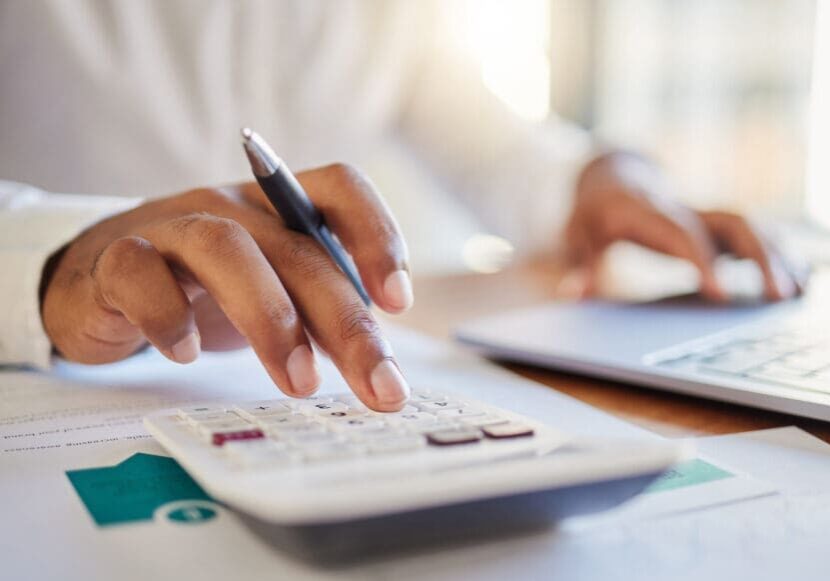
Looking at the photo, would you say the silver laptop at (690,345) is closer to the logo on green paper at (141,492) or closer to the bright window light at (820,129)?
the logo on green paper at (141,492)

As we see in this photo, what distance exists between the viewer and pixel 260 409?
39 cm

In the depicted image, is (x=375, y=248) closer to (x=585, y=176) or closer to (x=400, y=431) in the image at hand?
(x=400, y=431)

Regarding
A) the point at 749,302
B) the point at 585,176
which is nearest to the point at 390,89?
the point at 585,176

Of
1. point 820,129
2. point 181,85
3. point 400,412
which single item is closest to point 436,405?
point 400,412

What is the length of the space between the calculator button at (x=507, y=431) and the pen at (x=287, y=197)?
155mm

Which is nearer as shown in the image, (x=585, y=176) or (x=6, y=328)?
(x=6, y=328)

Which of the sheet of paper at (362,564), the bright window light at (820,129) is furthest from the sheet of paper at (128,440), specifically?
the bright window light at (820,129)

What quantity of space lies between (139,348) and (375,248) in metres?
0.19

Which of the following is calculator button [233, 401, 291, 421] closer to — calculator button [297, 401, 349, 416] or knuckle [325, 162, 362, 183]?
calculator button [297, 401, 349, 416]

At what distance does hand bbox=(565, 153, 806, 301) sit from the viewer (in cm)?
77

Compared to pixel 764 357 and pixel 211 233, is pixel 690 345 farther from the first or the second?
pixel 211 233

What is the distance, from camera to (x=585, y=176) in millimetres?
998

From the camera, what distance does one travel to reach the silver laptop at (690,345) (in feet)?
1.54

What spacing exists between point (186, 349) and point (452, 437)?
7.1 inches
